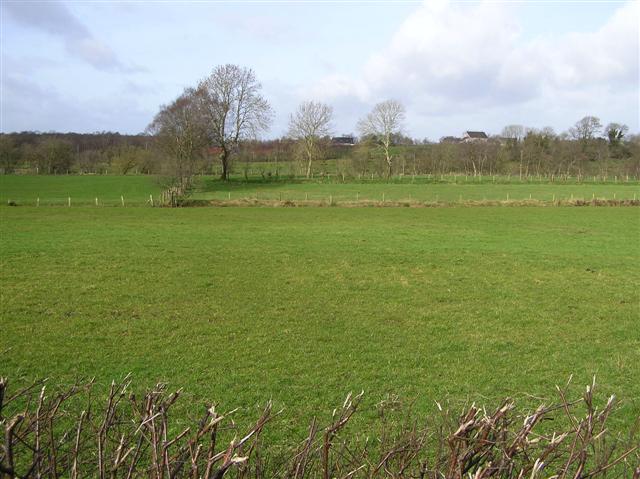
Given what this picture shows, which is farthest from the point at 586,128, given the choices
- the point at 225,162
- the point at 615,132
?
the point at 225,162

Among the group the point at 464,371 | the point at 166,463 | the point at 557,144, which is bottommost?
the point at 464,371

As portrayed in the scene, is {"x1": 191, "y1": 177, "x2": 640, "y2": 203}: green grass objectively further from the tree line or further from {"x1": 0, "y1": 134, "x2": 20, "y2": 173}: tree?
{"x1": 0, "y1": 134, "x2": 20, "y2": 173}: tree

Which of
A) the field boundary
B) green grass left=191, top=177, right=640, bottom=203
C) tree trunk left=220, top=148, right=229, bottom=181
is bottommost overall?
the field boundary

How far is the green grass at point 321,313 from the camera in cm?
877

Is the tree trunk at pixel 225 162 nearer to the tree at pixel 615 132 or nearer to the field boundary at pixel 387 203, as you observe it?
the field boundary at pixel 387 203

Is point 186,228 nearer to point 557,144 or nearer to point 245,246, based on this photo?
point 245,246

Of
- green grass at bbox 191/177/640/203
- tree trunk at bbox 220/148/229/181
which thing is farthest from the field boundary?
tree trunk at bbox 220/148/229/181

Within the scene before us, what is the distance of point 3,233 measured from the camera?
24453mm

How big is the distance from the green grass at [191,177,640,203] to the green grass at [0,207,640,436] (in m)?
28.0

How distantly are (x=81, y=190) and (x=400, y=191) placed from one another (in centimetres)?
3796

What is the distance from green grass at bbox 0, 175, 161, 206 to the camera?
51.4 m

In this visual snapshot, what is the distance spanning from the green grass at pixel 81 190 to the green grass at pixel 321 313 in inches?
1097

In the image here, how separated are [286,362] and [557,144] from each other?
103 m

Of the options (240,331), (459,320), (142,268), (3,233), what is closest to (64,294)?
(142,268)
